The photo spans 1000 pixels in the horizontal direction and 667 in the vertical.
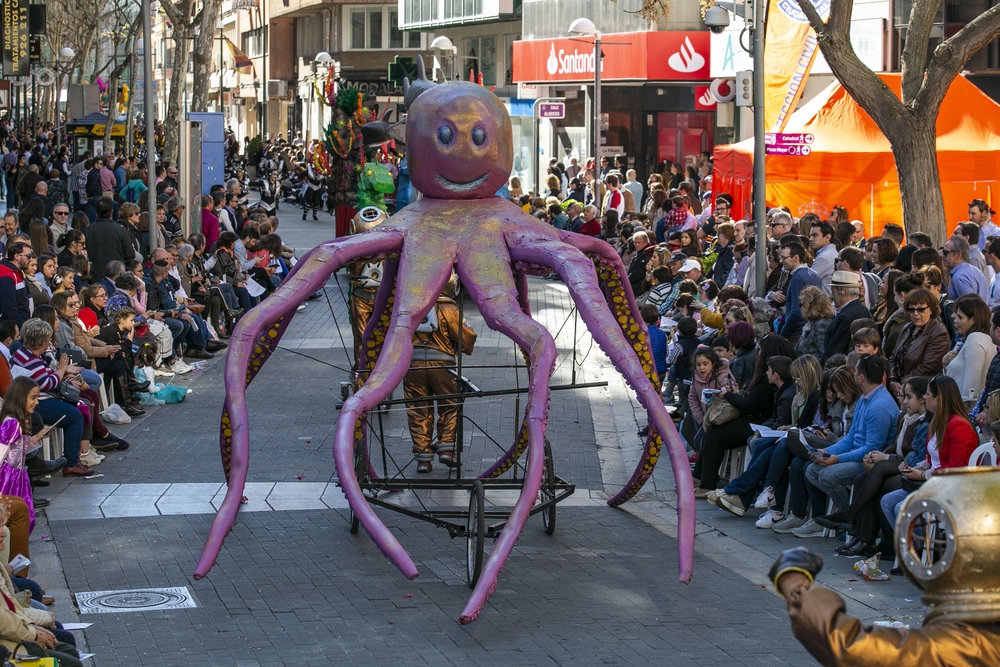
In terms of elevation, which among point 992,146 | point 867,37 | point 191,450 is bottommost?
point 191,450

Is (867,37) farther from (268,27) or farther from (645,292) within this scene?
(268,27)

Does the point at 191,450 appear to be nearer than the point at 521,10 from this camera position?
Yes

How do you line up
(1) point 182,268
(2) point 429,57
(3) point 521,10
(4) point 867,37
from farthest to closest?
(2) point 429,57
(3) point 521,10
(4) point 867,37
(1) point 182,268

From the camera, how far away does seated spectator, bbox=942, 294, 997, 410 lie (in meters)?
9.58

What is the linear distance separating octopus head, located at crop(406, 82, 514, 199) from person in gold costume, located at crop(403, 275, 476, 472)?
247cm

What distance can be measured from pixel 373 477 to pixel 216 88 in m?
82.8

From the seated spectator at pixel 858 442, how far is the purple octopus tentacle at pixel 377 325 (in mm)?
3147

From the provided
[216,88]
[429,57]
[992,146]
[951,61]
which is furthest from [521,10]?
[216,88]

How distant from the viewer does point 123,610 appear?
8.14 m

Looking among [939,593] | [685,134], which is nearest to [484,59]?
[685,134]

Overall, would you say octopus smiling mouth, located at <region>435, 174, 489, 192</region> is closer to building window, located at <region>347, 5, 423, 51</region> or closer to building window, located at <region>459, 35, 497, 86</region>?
building window, located at <region>459, 35, 497, 86</region>

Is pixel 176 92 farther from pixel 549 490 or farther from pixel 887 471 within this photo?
pixel 887 471

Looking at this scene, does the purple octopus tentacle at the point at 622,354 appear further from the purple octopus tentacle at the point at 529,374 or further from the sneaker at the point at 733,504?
the sneaker at the point at 733,504

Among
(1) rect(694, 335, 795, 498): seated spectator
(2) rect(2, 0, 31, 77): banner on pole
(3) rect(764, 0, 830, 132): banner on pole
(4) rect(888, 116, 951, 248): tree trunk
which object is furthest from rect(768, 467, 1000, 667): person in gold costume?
(2) rect(2, 0, 31, 77): banner on pole
